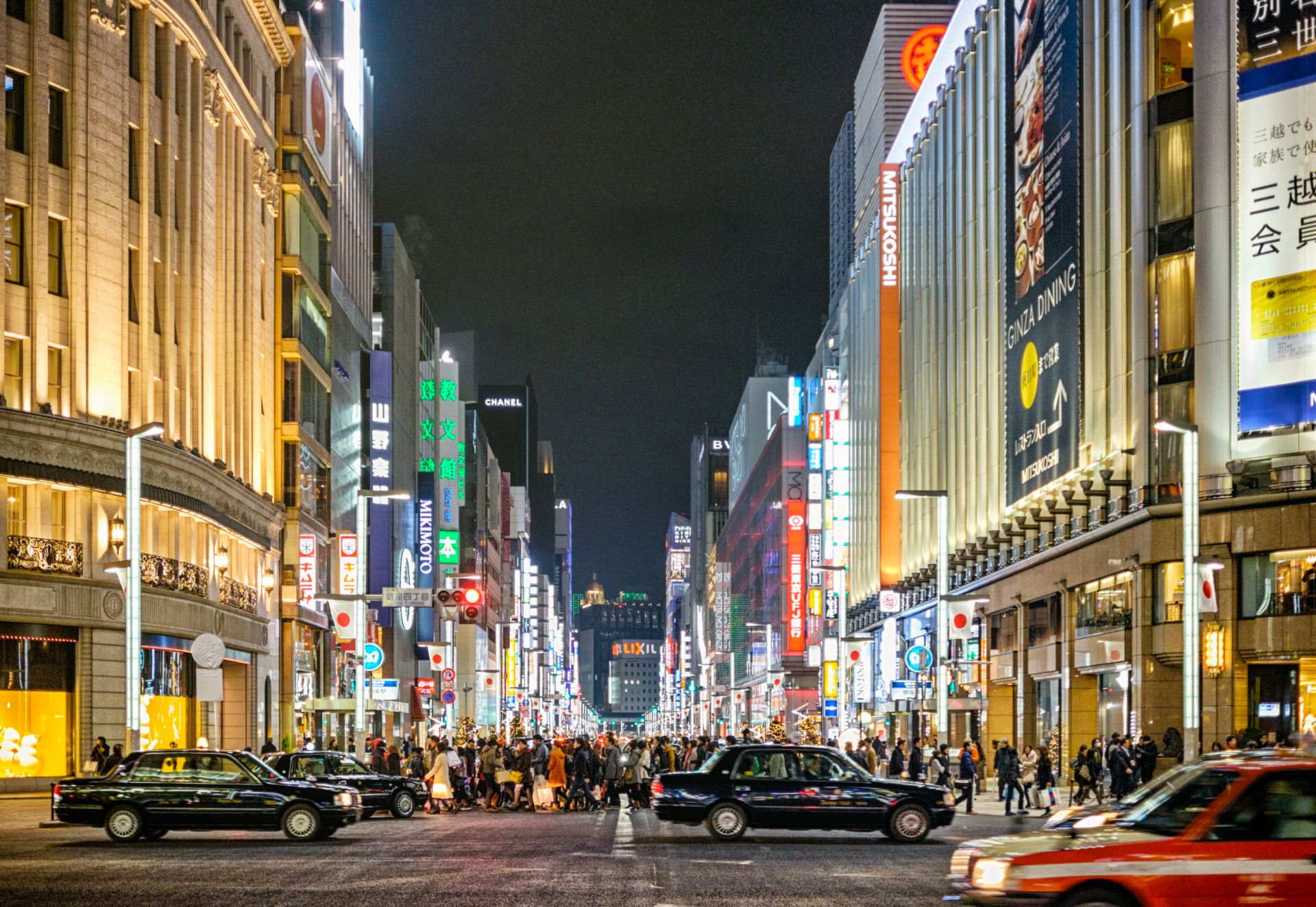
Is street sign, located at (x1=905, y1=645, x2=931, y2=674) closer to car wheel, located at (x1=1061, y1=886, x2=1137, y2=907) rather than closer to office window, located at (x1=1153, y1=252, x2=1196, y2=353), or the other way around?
office window, located at (x1=1153, y1=252, x2=1196, y2=353)

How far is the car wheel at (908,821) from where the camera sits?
27.5 metres

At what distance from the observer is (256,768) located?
27.0m

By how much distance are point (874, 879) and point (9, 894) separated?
9685 millimetres

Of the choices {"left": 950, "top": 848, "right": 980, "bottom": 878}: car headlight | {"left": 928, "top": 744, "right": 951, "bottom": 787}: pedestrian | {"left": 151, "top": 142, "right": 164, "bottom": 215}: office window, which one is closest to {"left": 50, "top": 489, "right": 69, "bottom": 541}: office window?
{"left": 151, "top": 142, "right": 164, "bottom": 215}: office window

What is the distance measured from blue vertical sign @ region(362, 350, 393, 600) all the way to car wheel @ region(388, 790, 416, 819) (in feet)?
150

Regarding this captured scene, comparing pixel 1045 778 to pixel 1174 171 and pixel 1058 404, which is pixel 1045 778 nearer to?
pixel 1174 171

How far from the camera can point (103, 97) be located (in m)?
44.3

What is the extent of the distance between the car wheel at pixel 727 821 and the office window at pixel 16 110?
25.1 meters

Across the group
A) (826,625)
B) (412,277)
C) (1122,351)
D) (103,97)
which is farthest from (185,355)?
(826,625)

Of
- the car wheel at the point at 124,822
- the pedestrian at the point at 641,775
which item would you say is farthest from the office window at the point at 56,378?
the car wheel at the point at 124,822

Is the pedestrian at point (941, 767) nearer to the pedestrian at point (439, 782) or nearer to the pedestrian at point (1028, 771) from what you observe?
the pedestrian at point (1028, 771)

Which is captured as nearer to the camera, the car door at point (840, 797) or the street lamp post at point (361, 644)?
the car door at point (840, 797)

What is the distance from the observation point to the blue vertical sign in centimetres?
8350

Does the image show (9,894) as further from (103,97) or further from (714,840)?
(103,97)
